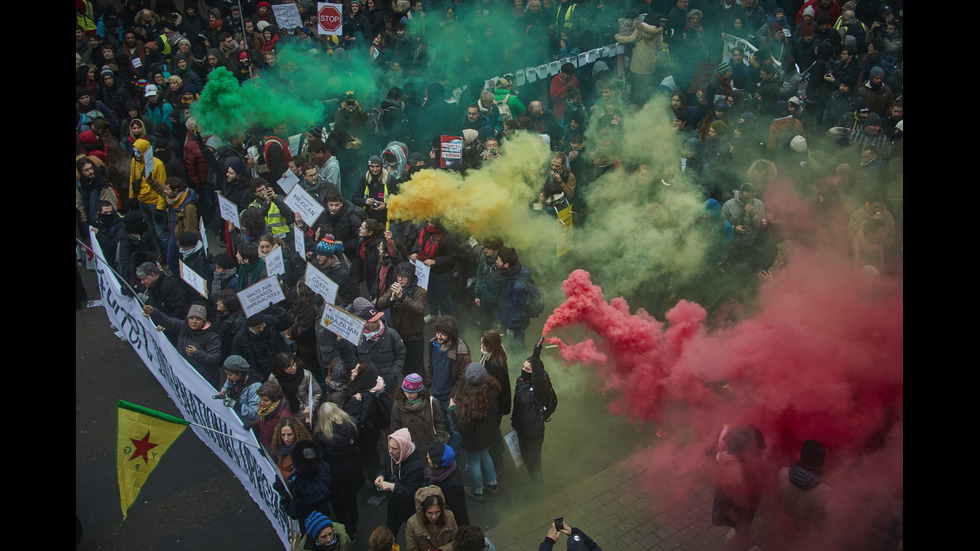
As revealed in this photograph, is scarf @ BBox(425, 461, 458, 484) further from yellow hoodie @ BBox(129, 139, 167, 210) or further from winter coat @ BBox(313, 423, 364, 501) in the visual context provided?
yellow hoodie @ BBox(129, 139, 167, 210)

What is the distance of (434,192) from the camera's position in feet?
27.9

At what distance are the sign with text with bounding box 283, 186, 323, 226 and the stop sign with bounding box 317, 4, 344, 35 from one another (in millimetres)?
5453

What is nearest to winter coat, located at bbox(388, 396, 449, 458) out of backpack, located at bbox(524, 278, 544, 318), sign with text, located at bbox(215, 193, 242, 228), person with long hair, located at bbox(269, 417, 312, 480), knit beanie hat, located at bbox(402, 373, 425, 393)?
knit beanie hat, located at bbox(402, 373, 425, 393)

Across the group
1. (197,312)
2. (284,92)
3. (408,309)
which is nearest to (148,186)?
(284,92)

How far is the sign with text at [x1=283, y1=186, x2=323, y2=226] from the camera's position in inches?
343

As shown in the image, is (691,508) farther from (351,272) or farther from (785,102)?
(785,102)

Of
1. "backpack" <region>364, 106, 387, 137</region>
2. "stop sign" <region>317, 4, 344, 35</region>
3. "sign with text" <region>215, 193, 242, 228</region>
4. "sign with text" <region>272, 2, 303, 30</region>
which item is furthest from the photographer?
"sign with text" <region>272, 2, 303, 30</region>

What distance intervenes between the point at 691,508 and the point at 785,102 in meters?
7.88

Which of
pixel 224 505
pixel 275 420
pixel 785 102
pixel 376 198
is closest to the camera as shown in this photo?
pixel 275 420

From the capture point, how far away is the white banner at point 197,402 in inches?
232

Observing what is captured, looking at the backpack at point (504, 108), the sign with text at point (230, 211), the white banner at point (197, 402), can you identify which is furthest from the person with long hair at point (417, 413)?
the backpack at point (504, 108)

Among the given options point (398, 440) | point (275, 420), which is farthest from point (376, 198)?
point (398, 440)

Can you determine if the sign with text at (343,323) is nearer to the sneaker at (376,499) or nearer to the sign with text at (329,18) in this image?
the sneaker at (376,499)

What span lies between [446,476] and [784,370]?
317 centimetres
